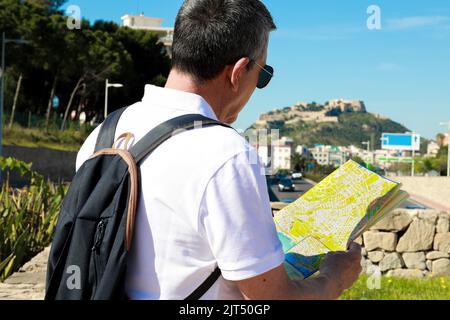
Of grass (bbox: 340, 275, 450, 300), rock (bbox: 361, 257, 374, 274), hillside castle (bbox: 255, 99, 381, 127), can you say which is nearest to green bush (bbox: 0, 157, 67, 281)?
grass (bbox: 340, 275, 450, 300)

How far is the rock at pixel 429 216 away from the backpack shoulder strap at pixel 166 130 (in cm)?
653

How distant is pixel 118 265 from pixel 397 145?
335 ft

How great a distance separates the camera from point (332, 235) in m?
1.82

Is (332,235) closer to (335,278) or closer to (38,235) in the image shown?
(335,278)

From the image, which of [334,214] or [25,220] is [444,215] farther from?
[334,214]

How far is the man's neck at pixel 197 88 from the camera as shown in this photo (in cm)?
164

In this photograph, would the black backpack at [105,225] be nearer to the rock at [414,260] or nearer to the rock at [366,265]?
the rock at [366,265]

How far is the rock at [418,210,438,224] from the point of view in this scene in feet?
25.0

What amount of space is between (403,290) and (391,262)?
104cm

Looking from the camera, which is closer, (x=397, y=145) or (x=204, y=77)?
(x=204, y=77)

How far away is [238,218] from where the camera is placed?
141 centimetres

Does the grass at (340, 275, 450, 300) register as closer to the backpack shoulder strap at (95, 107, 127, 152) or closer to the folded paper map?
the folded paper map

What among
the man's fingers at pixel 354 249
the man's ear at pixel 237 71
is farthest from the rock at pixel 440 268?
the man's ear at pixel 237 71

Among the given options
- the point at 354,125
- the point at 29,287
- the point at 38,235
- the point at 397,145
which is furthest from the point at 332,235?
the point at 354,125
